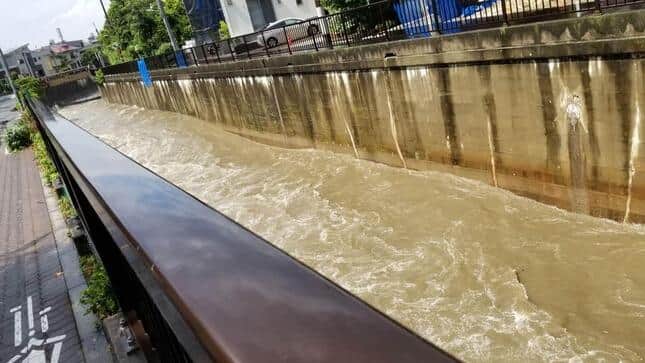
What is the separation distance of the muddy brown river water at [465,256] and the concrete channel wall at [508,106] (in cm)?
50

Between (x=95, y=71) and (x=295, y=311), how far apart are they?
50975mm

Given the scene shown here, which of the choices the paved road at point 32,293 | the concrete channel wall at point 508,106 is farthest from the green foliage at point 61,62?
the concrete channel wall at point 508,106

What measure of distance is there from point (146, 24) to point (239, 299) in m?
40.9

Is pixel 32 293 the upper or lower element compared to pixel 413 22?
lower

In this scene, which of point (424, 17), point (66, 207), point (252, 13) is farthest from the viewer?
point (252, 13)

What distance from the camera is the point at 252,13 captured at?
113ft

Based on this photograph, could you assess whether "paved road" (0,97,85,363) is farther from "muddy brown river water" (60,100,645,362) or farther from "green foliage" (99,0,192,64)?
"green foliage" (99,0,192,64)

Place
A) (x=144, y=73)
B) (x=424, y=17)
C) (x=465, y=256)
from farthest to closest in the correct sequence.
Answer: (x=144, y=73) < (x=424, y=17) < (x=465, y=256)

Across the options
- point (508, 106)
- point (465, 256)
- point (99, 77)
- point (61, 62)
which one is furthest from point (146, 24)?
point (61, 62)

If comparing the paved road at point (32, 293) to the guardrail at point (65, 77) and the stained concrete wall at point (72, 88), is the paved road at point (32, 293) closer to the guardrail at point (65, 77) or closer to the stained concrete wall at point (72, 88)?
the stained concrete wall at point (72, 88)

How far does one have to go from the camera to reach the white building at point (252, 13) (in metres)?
33.7

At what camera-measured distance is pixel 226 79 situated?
19.7 m

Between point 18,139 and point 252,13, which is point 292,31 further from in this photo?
point 252,13

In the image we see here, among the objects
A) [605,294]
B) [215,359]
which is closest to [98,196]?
[215,359]
